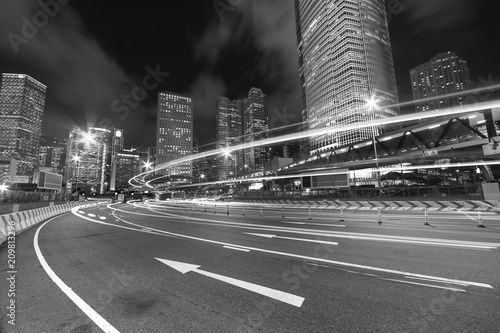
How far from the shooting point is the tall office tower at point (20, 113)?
161625 millimetres

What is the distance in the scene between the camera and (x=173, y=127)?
19375 centimetres

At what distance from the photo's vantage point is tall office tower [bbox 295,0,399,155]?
4975 inches

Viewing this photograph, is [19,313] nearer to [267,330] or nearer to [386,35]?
[267,330]

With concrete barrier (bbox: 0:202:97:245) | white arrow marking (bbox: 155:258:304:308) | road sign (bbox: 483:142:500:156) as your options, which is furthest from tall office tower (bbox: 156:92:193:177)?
white arrow marking (bbox: 155:258:304:308)

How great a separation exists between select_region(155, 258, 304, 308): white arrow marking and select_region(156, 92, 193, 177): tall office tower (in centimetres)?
18503

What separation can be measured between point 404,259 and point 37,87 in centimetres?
23443

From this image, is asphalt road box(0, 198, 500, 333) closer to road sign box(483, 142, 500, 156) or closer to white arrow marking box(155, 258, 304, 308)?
white arrow marking box(155, 258, 304, 308)

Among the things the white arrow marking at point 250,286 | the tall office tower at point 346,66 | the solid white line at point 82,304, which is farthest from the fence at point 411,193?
the tall office tower at point 346,66

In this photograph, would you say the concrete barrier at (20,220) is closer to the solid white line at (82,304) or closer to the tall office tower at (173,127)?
the solid white line at (82,304)

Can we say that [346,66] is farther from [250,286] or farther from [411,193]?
[250,286]

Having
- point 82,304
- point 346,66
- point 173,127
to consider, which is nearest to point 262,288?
point 82,304

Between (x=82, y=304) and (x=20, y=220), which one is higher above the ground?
(x=20, y=220)

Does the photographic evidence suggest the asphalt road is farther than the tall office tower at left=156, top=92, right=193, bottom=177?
No

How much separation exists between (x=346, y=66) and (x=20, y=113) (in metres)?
240
